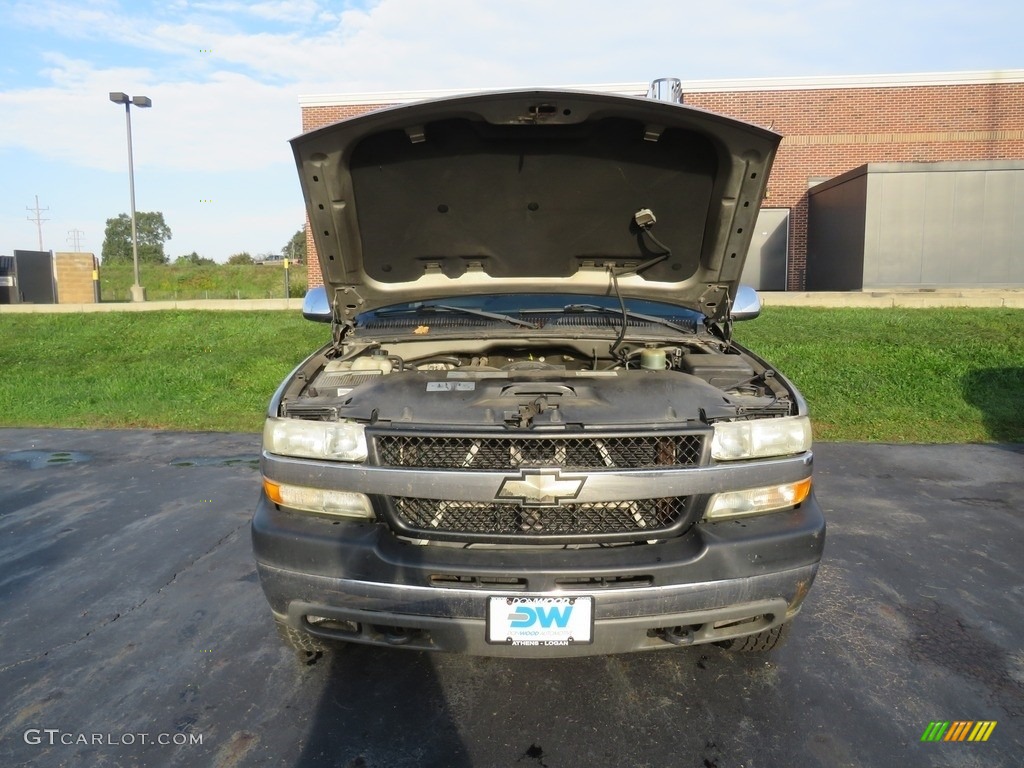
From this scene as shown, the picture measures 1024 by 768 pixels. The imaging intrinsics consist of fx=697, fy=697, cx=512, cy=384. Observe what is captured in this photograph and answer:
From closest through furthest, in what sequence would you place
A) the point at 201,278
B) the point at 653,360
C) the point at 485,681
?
the point at 485,681 < the point at 653,360 < the point at 201,278

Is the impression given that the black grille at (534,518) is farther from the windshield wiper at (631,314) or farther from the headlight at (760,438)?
the windshield wiper at (631,314)

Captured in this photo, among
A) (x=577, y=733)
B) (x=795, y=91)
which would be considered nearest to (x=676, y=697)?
(x=577, y=733)

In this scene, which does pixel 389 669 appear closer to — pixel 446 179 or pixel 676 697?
pixel 676 697

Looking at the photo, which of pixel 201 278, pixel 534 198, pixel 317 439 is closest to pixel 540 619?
pixel 317 439

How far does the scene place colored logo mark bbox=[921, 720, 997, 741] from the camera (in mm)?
2371

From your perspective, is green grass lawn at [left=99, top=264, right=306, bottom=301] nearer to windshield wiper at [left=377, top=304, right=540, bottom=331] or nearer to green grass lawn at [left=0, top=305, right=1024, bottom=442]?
green grass lawn at [left=0, top=305, right=1024, bottom=442]

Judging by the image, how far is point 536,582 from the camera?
2172 mm

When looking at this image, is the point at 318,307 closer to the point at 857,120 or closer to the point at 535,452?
the point at 535,452

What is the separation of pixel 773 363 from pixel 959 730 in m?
7.11

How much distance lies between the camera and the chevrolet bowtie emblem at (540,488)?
2.24 meters

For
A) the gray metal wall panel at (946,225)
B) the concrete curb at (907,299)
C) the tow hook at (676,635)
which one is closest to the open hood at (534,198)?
the tow hook at (676,635)

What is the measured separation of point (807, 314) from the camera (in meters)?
11.9

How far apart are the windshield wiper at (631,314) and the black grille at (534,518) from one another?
4.23 ft

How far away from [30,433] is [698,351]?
7620mm
